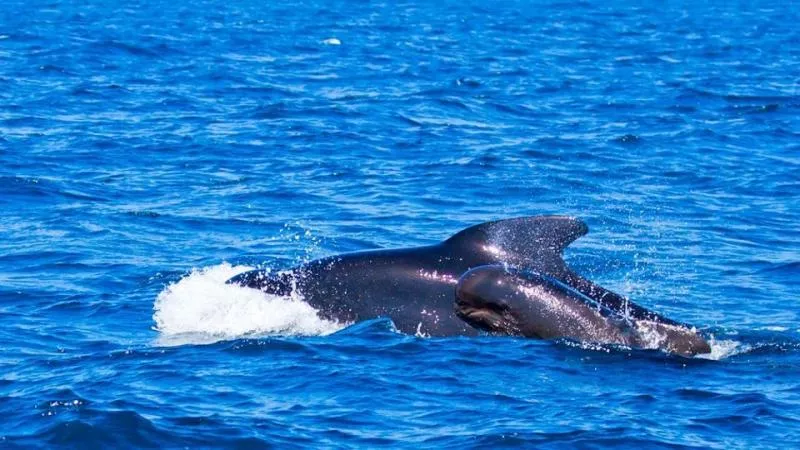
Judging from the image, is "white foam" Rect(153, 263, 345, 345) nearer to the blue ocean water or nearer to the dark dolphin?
the blue ocean water

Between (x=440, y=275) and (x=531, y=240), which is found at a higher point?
(x=531, y=240)

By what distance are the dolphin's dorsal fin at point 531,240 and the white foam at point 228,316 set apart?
1842mm

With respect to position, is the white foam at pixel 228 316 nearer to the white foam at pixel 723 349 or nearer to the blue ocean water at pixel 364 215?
the blue ocean water at pixel 364 215

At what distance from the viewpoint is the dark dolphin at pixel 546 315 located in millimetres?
14688

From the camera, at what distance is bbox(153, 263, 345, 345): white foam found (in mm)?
15836

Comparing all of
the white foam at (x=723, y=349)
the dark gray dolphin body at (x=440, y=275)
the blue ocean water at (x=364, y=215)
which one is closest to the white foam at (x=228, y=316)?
the blue ocean water at (x=364, y=215)

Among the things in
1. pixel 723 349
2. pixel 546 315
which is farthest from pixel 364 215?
pixel 723 349

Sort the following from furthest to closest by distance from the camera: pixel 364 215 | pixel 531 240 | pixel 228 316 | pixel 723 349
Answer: pixel 364 215
pixel 228 316
pixel 531 240
pixel 723 349

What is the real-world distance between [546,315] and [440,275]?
1.44m

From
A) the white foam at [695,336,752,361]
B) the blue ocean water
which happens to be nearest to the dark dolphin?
the white foam at [695,336,752,361]

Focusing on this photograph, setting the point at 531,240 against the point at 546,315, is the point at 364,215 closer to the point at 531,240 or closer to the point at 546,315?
the point at 531,240

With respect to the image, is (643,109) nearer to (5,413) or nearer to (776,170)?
(776,170)

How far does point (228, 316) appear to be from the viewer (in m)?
16.4

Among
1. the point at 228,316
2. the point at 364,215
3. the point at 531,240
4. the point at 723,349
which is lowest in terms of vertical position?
the point at 364,215
